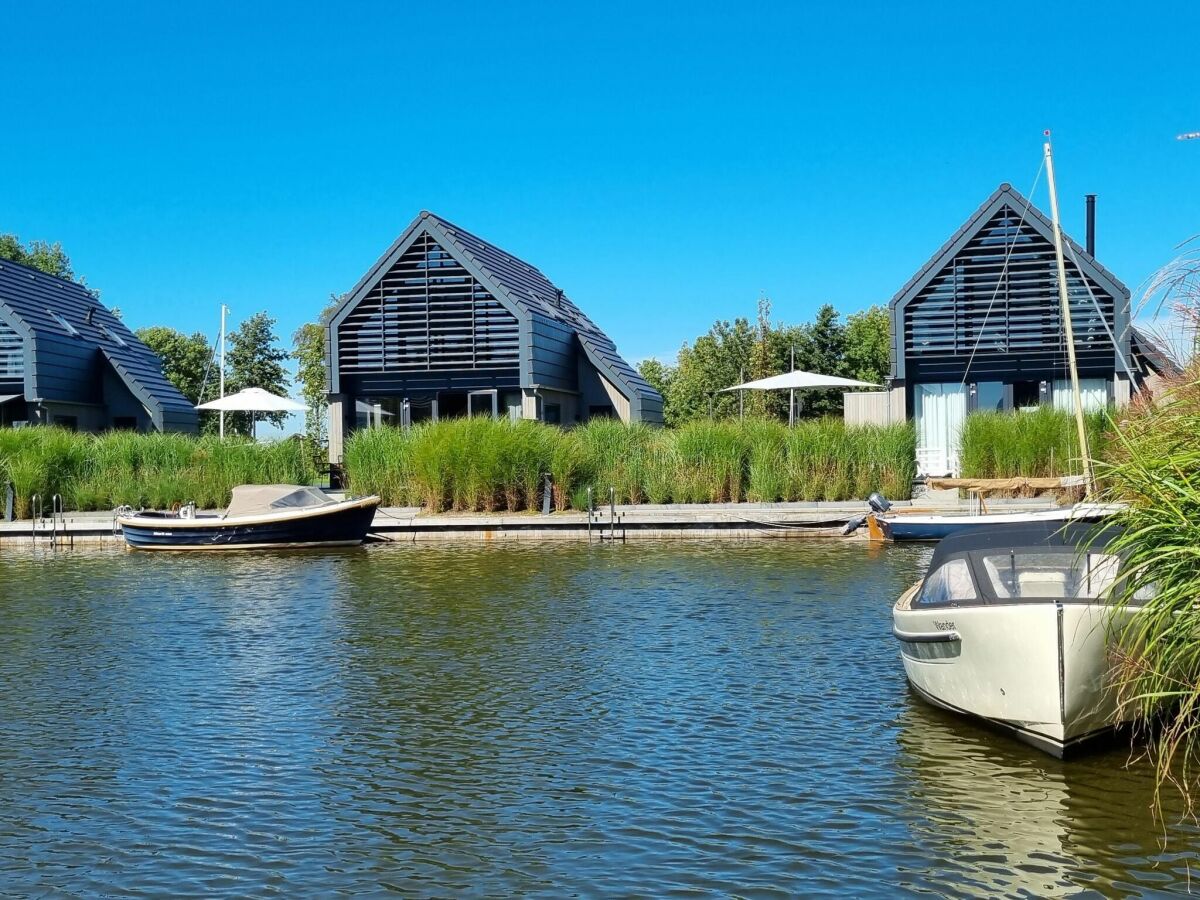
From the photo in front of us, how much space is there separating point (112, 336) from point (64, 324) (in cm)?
391

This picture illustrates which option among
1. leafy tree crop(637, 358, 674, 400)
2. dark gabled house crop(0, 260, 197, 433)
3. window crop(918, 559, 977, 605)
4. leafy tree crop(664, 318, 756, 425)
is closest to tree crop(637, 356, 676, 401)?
leafy tree crop(637, 358, 674, 400)

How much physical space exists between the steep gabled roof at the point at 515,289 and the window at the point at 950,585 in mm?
27982

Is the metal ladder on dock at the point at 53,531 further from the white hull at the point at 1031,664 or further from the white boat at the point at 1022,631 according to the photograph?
the white hull at the point at 1031,664

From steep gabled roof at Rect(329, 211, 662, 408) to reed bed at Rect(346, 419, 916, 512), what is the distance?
8.01 m

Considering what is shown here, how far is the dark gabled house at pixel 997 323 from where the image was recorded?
36.4m

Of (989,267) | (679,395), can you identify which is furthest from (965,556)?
(679,395)

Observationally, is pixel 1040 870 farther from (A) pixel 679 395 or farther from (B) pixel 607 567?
(A) pixel 679 395

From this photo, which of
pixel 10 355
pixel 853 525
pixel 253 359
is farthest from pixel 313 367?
pixel 853 525

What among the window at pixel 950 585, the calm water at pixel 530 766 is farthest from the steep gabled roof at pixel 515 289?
the window at pixel 950 585

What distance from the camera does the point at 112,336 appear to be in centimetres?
4825

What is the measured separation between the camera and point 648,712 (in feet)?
39.5

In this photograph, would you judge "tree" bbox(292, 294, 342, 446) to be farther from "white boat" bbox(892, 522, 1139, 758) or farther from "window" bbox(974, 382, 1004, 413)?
"white boat" bbox(892, 522, 1139, 758)

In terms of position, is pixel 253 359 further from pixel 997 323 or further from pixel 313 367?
pixel 997 323

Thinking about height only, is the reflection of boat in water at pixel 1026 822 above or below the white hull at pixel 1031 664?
below
